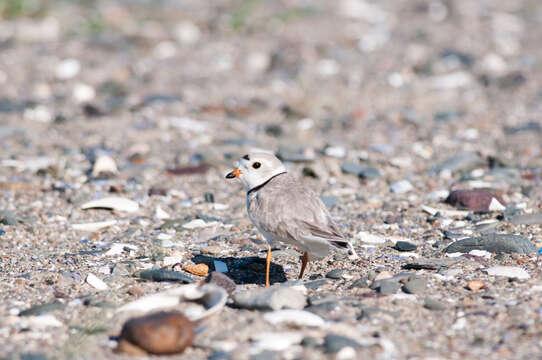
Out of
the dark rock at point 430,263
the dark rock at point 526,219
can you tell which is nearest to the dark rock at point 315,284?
the dark rock at point 430,263

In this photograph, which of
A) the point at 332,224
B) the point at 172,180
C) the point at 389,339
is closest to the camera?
the point at 389,339

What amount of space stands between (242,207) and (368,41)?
5570mm

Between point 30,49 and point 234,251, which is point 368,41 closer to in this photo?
point 30,49

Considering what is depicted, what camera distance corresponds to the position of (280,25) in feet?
34.3

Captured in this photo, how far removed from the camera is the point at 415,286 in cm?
345

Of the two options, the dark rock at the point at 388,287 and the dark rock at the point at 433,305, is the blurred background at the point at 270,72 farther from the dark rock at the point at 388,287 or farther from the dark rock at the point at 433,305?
the dark rock at the point at 433,305

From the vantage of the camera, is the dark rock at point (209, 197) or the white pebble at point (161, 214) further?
the dark rock at point (209, 197)

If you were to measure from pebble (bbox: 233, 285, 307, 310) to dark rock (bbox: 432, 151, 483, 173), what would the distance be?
3101mm

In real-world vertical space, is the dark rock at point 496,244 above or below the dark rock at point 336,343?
below

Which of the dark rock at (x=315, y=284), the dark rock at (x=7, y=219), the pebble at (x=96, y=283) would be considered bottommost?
the dark rock at (x=315, y=284)

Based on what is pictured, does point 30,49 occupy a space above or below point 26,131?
above

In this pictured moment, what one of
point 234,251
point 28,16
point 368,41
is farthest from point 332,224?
point 28,16

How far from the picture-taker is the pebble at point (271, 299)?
3.16m

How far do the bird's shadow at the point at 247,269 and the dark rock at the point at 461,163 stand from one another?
2.47m
